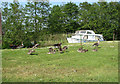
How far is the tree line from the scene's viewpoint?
38.1 feet

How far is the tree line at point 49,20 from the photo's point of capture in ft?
38.1

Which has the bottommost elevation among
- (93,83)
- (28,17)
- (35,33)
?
(93,83)

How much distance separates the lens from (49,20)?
1469 centimetres

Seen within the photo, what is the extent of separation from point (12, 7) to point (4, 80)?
9.29m

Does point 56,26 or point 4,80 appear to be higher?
point 56,26

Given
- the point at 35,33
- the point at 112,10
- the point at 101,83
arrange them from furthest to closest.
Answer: the point at 112,10 < the point at 35,33 < the point at 101,83

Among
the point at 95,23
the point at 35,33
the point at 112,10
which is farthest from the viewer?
the point at 95,23

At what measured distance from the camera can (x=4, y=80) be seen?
3.14m

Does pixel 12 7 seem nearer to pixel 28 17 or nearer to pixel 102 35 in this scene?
pixel 28 17

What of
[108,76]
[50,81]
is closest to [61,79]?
[50,81]

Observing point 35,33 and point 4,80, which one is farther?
point 35,33

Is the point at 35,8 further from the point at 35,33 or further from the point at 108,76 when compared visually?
the point at 108,76

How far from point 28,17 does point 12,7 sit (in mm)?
1355

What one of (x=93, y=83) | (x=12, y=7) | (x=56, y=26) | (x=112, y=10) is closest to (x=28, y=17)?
(x=12, y=7)
